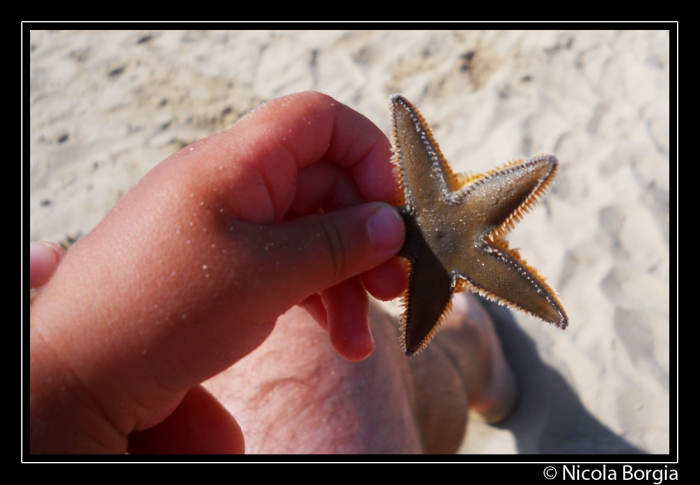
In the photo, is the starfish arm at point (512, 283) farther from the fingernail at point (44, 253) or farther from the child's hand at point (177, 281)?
the fingernail at point (44, 253)

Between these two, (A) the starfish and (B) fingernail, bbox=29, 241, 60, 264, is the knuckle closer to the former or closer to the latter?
(A) the starfish

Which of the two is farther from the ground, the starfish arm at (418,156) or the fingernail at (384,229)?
the starfish arm at (418,156)

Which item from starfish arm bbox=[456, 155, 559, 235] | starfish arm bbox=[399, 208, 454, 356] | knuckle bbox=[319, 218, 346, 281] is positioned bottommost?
starfish arm bbox=[399, 208, 454, 356]

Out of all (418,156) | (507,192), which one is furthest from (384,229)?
(507,192)

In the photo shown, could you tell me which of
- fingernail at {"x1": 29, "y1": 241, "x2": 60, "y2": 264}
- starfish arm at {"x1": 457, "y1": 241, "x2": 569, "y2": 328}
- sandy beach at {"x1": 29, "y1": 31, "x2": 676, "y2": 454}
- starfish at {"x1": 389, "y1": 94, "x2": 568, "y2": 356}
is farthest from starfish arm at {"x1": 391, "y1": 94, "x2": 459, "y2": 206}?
sandy beach at {"x1": 29, "y1": 31, "x2": 676, "y2": 454}

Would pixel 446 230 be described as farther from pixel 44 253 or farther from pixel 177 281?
pixel 44 253

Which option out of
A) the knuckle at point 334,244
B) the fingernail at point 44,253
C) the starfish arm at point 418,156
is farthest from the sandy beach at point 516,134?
the fingernail at point 44,253
